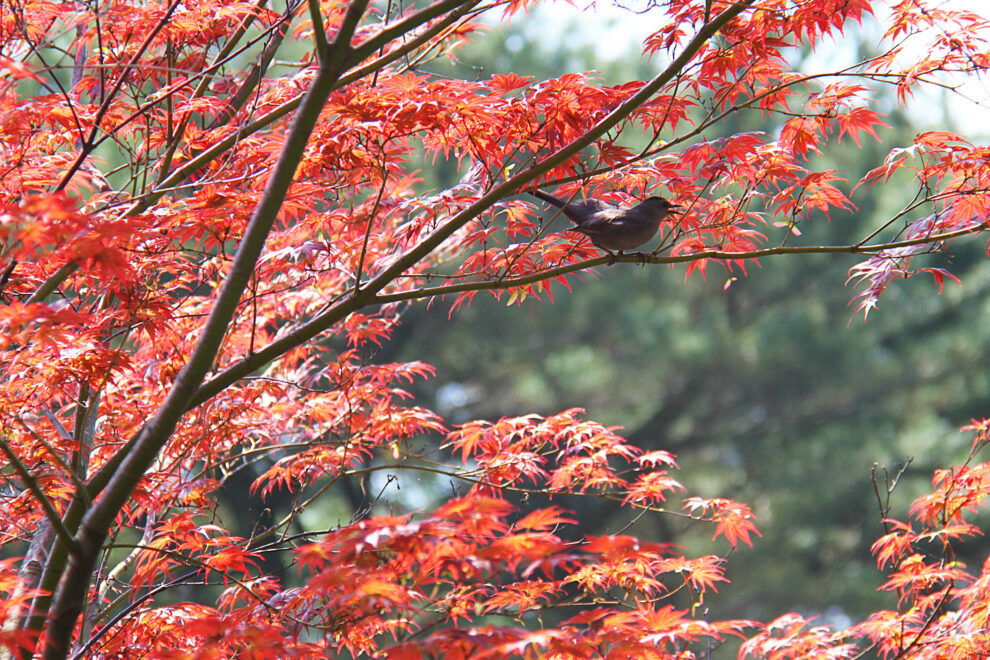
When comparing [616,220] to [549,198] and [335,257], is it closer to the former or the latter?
[549,198]

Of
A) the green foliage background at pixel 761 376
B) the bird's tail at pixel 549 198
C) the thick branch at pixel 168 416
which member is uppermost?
the green foliage background at pixel 761 376

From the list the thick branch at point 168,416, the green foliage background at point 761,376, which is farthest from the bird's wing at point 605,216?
the green foliage background at point 761,376

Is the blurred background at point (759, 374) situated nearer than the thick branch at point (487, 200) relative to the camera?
No

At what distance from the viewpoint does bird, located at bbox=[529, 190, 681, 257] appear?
2762mm

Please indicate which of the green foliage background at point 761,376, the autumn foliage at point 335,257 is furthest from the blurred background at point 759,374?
the autumn foliage at point 335,257

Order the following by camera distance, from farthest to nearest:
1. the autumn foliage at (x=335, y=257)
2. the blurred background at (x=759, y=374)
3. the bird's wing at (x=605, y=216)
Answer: the blurred background at (x=759, y=374) < the bird's wing at (x=605, y=216) < the autumn foliage at (x=335, y=257)

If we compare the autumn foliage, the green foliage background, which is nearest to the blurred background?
→ the green foliage background

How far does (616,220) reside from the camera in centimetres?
277

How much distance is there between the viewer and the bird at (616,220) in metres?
2.76

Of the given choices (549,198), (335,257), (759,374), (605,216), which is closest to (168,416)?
(335,257)

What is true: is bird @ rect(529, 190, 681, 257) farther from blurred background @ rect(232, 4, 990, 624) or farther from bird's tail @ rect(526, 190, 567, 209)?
blurred background @ rect(232, 4, 990, 624)

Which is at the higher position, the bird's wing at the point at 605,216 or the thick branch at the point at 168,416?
the bird's wing at the point at 605,216

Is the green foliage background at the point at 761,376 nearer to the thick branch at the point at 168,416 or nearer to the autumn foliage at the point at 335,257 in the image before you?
the autumn foliage at the point at 335,257

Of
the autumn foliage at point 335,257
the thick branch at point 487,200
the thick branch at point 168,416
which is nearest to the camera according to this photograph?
the autumn foliage at point 335,257
